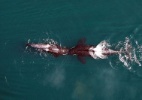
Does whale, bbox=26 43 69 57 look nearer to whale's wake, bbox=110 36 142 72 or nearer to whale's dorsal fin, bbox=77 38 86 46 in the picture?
whale's dorsal fin, bbox=77 38 86 46

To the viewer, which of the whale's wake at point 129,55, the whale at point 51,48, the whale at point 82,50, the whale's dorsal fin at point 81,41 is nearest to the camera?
the whale's wake at point 129,55

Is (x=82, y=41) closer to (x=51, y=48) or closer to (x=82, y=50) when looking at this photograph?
(x=82, y=50)

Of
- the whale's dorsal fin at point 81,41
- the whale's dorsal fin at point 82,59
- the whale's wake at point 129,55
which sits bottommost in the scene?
the whale's wake at point 129,55

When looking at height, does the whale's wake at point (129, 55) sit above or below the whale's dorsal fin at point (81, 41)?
below

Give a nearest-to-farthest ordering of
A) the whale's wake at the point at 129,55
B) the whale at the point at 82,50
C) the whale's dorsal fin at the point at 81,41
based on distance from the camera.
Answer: the whale's wake at the point at 129,55 → the whale at the point at 82,50 → the whale's dorsal fin at the point at 81,41

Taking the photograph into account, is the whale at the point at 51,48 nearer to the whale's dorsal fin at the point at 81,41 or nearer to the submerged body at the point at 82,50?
the submerged body at the point at 82,50

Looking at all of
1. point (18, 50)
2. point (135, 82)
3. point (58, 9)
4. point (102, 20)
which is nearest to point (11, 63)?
point (18, 50)

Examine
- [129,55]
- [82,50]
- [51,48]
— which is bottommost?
[129,55]

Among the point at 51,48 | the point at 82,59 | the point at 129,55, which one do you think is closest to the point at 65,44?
the point at 51,48

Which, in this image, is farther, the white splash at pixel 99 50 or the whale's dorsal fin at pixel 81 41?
the whale's dorsal fin at pixel 81 41

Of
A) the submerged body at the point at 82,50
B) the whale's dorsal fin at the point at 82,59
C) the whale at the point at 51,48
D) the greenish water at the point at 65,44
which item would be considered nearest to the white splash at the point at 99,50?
the submerged body at the point at 82,50
